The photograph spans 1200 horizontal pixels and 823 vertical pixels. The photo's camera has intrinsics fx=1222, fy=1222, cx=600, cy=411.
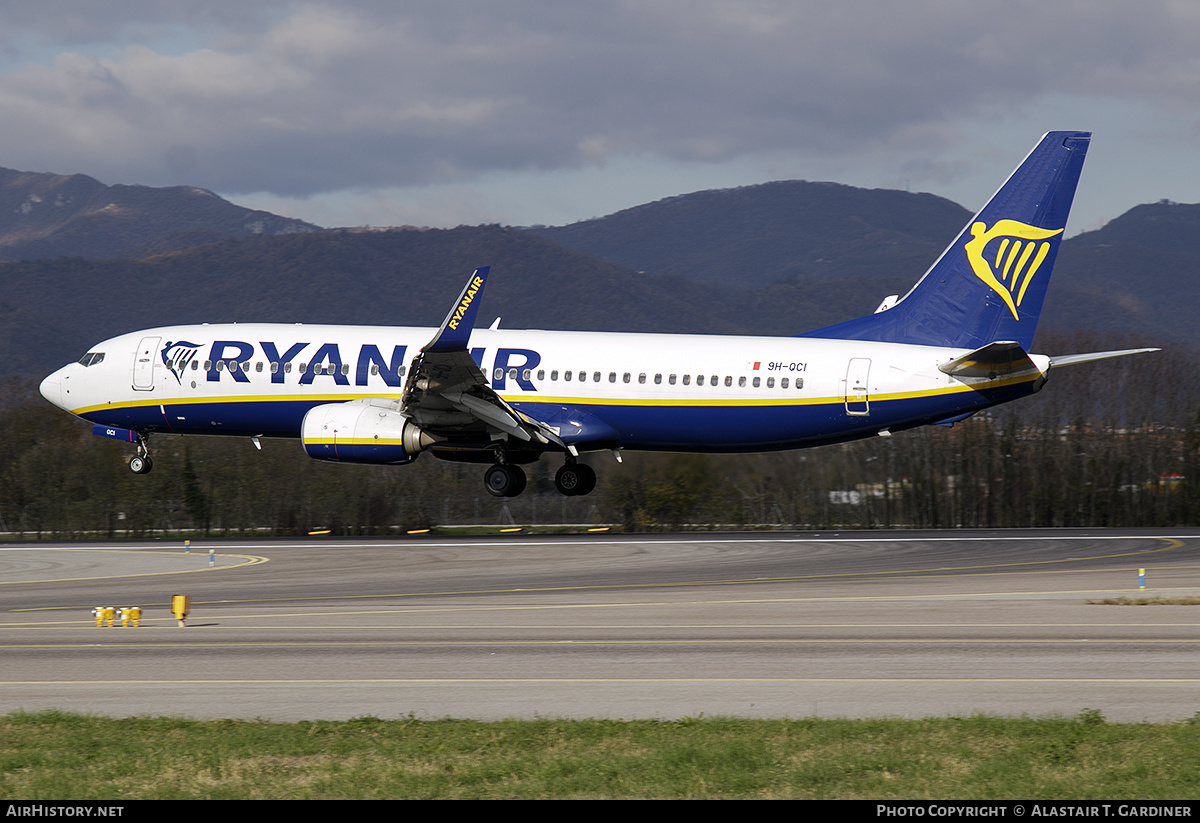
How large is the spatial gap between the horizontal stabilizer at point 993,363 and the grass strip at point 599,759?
19868 millimetres

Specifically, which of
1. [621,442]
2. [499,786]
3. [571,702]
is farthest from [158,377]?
[499,786]

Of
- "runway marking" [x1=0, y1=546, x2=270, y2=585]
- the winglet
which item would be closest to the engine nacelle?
"runway marking" [x1=0, y1=546, x2=270, y2=585]

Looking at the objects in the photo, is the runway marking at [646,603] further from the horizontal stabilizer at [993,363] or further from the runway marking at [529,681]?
the runway marking at [529,681]

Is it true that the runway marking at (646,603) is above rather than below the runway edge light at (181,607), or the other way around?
below

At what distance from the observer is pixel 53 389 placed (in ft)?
136

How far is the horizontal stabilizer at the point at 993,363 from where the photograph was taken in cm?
3139

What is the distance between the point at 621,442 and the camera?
3659 centimetres

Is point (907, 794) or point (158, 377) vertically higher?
point (158, 377)

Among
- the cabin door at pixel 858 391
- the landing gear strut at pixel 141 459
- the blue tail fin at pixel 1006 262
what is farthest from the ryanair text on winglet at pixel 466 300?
the landing gear strut at pixel 141 459

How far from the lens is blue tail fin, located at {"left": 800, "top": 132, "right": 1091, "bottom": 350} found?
34.2 m

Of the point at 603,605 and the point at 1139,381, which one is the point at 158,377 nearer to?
the point at 603,605

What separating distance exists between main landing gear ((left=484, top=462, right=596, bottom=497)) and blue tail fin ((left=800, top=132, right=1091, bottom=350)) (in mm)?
10223

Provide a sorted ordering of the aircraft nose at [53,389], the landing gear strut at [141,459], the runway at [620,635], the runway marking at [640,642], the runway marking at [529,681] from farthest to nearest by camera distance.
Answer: the aircraft nose at [53,389]
the landing gear strut at [141,459]
the runway marking at [640,642]
the runway marking at [529,681]
the runway at [620,635]

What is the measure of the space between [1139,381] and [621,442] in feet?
117
